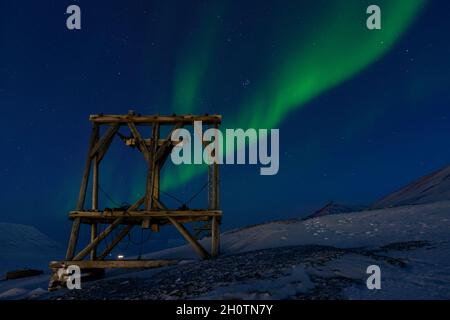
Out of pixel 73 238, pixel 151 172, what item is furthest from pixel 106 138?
pixel 73 238

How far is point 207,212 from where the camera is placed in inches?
493

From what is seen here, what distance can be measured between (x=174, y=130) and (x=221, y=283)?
7.03 meters

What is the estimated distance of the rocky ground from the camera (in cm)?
641

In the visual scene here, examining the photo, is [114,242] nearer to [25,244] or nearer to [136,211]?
[136,211]

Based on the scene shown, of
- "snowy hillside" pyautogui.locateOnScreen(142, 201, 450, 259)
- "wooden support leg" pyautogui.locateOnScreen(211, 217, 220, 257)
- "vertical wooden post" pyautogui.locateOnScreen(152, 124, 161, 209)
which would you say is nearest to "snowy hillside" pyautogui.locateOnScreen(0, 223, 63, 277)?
"vertical wooden post" pyautogui.locateOnScreen(152, 124, 161, 209)

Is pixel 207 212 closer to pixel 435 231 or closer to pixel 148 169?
pixel 148 169

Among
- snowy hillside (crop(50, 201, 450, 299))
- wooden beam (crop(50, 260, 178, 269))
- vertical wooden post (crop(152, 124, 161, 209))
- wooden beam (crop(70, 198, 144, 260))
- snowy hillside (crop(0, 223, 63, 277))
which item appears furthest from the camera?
snowy hillside (crop(0, 223, 63, 277))

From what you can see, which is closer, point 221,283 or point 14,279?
point 221,283

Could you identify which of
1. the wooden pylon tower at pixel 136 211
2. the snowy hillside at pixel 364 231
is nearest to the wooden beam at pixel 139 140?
the wooden pylon tower at pixel 136 211

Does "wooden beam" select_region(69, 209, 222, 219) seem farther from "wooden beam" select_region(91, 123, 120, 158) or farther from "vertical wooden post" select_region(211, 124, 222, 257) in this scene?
"wooden beam" select_region(91, 123, 120, 158)

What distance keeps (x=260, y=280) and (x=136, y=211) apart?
6.55m

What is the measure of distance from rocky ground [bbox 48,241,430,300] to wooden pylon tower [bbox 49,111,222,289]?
264cm

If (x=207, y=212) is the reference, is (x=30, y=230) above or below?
below
